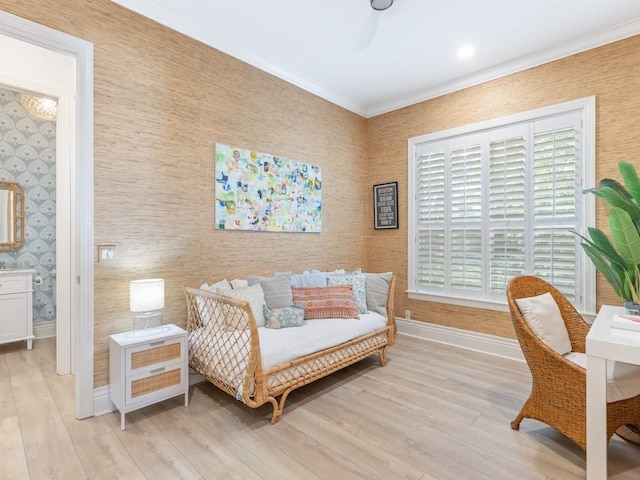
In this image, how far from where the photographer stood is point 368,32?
2.91 metres

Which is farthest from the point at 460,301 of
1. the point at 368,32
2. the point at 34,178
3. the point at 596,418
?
the point at 34,178

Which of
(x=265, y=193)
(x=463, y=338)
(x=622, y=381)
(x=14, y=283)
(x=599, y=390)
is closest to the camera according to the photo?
(x=599, y=390)

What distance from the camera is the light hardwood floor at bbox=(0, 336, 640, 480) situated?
1.77m

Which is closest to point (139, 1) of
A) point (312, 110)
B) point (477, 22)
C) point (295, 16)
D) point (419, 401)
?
point (295, 16)

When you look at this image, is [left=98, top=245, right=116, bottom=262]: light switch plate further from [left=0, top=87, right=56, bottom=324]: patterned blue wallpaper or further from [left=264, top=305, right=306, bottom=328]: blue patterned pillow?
[left=0, top=87, right=56, bottom=324]: patterned blue wallpaper

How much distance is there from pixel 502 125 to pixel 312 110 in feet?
6.82

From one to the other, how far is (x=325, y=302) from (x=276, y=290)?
474mm

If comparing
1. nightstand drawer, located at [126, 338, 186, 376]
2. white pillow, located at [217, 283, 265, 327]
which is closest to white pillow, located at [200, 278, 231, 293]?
white pillow, located at [217, 283, 265, 327]

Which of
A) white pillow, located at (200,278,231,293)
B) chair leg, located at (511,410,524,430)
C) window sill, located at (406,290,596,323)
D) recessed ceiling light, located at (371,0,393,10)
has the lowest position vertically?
chair leg, located at (511,410,524,430)

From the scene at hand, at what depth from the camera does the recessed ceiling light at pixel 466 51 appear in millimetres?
3139

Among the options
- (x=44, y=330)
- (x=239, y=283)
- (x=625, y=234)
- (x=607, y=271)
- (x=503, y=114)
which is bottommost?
(x=44, y=330)

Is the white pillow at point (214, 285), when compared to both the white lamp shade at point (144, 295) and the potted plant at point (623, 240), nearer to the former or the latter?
the white lamp shade at point (144, 295)

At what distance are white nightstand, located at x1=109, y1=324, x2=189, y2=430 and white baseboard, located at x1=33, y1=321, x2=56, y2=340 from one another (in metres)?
2.60

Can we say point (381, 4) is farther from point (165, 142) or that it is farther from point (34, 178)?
point (34, 178)
